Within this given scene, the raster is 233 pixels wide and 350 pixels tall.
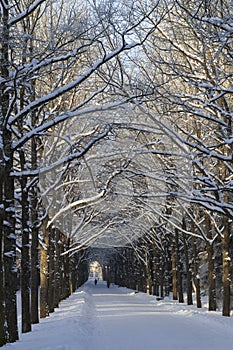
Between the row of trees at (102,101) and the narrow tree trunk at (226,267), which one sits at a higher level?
the row of trees at (102,101)

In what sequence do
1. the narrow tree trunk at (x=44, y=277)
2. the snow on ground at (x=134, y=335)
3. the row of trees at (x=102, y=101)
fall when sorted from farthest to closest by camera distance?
the narrow tree trunk at (x=44, y=277)
the snow on ground at (x=134, y=335)
the row of trees at (x=102, y=101)

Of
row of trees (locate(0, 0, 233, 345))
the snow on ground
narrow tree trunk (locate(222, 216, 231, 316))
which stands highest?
row of trees (locate(0, 0, 233, 345))

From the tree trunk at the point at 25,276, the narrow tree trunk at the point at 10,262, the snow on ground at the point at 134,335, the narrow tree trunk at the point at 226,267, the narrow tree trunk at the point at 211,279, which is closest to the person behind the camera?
the narrow tree trunk at the point at 10,262

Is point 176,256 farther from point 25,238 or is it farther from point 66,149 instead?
point 25,238

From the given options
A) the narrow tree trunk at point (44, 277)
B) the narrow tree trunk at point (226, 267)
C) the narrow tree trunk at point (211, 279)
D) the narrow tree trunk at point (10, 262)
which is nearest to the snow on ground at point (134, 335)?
the narrow tree trunk at point (10, 262)

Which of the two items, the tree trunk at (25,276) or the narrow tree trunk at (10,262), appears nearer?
the narrow tree trunk at (10,262)

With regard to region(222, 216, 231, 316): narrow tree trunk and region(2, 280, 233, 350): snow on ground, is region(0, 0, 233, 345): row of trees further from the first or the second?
region(2, 280, 233, 350): snow on ground

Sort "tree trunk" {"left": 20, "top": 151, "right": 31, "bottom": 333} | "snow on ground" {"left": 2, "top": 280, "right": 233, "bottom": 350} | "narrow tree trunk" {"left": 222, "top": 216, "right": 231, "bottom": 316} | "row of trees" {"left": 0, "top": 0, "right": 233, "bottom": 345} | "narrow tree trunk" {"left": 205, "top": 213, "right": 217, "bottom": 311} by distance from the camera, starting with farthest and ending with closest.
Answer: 1. "narrow tree trunk" {"left": 205, "top": 213, "right": 217, "bottom": 311}
2. "narrow tree trunk" {"left": 222, "top": 216, "right": 231, "bottom": 316}
3. "tree trunk" {"left": 20, "top": 151, "right": 31, "bottom": 333}
4. "snow on ground" {"left": 2, "top": 280, "right": 233, "bottom": 350}
5. "row of trees" {"left": 0, "top": 0, "right": 233, "bottom": 345}

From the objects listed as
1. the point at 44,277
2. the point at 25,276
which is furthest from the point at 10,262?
the point at 44,277

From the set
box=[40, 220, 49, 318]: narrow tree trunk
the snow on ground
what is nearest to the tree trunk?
the snow on ground

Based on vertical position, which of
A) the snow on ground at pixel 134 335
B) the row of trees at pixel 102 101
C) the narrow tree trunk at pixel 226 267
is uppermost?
the row of trees at pixel 102 101

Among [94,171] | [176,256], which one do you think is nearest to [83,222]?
[176,256]

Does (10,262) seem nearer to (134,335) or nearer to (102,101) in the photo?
(134,335)

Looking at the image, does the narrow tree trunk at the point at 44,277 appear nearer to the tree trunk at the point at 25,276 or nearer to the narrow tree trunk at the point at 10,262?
the tree trunk at the point at 25,276
